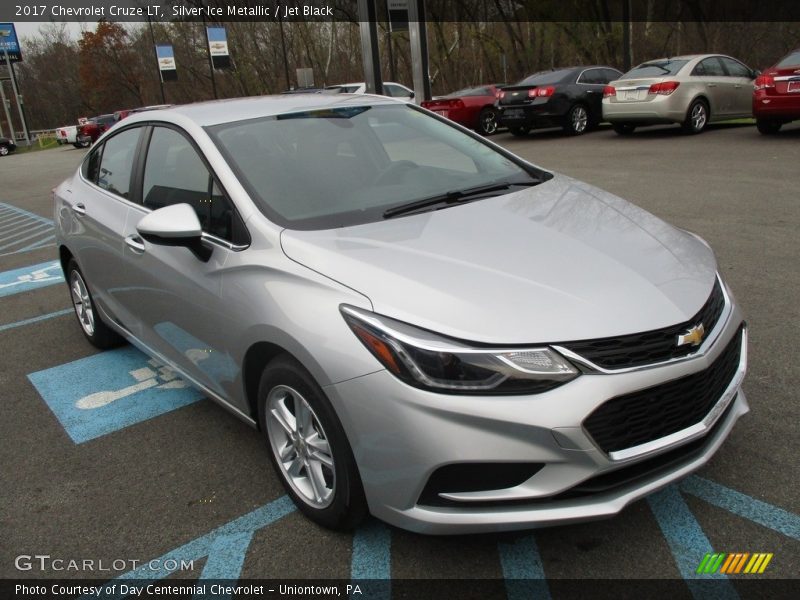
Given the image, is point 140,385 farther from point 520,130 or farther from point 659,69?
point 520,130

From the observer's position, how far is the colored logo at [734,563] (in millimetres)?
2416

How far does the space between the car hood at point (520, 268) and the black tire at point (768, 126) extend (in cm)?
1182

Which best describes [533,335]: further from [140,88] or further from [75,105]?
[75,105]

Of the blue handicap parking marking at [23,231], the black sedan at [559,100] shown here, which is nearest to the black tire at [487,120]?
the black sedan at [559,100]

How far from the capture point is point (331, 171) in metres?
3.43

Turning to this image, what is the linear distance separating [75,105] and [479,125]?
67.6 metres

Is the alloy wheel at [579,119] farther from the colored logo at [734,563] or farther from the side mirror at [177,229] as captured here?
the colored logo at [734,563]

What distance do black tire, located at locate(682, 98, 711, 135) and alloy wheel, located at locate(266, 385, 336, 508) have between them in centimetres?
1366

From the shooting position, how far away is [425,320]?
7.59 feet

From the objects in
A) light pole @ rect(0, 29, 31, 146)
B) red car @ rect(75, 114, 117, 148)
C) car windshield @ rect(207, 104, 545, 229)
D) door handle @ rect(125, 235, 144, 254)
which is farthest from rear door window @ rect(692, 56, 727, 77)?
light pole @ rect(0, 29, 31, 146)

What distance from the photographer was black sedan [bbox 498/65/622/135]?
659 inches

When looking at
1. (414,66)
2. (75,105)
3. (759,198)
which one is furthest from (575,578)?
(75,105)

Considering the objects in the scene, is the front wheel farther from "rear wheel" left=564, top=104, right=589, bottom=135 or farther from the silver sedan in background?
the silver sedan in background

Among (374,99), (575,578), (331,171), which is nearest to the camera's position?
(575,578)
